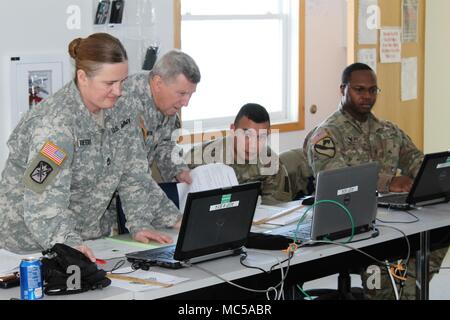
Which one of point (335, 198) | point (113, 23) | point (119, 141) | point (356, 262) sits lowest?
point (356, 262)

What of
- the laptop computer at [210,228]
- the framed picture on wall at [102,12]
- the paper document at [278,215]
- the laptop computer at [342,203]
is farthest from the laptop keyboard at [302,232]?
the framed picture on wall at [102,12]

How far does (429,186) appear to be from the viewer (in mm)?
4180

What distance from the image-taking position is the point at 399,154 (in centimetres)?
486

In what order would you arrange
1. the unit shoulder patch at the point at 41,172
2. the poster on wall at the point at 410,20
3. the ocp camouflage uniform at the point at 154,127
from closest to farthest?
the unit shoulder patch at the point at 41,172
the ocp camouflage uniform at the point at 154,127
the poster on wall at the point at 410,20

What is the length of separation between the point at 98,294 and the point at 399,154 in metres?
2.60

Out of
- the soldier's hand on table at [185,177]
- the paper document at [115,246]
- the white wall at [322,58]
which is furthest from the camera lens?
the white wall at [322,58]

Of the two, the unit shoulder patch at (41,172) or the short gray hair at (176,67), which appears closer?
the unit shoulder patch at (41,172)

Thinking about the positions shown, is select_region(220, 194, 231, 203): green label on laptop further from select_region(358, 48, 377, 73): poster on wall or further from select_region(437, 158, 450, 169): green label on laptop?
select_region(358, 48, 377, 73): poster on wall

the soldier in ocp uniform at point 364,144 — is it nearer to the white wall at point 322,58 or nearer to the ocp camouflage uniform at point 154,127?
the ocp camouflage uniform at point 154,127

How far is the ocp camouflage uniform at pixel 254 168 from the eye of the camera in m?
4.47

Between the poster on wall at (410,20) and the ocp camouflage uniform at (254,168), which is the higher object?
the poster on wall at (410,20)

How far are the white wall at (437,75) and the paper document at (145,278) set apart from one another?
4209 millimetres

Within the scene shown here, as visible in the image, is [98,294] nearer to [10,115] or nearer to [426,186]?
[10,115]
